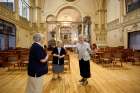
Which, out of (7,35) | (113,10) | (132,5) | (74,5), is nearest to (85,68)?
(7,35)

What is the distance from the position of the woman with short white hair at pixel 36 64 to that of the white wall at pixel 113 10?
1786cm

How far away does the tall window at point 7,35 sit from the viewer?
14484 mm

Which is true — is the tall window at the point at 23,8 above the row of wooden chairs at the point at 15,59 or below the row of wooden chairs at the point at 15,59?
above

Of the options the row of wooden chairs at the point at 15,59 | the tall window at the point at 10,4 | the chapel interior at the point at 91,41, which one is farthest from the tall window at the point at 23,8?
the row of wooden chairs at the point at 15,59

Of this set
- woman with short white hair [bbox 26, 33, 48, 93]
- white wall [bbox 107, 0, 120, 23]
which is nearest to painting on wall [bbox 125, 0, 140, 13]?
white wall [bbox 107, 0, 120, 23]

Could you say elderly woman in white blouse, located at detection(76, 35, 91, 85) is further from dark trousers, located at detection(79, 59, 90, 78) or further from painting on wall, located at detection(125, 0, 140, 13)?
painting on wall, located at detection(125, 0, 140, 13)

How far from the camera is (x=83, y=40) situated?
747 cm

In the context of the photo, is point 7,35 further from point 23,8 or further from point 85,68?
point 85,68

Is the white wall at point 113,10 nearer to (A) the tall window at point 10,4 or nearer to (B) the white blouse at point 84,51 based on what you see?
(A) the tall window at point 10,4

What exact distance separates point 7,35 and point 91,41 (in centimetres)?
1379

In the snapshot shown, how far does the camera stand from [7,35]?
1583 centimetres

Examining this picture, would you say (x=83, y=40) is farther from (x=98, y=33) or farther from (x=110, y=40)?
(x=98, y=33)

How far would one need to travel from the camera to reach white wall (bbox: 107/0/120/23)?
2167 centimetres

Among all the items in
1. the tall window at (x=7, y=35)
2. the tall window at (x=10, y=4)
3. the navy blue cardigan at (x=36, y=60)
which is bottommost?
the navy blue cardigan at (x=36, y=60)
